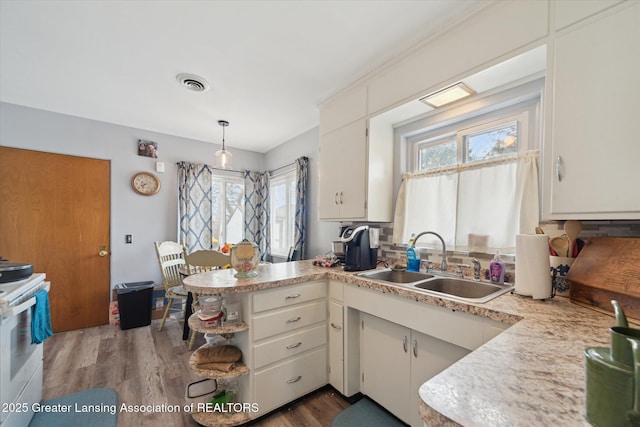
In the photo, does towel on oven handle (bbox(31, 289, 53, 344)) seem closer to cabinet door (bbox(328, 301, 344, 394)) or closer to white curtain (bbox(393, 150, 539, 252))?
cabinet door (bbox(328, 301, 344, 394))

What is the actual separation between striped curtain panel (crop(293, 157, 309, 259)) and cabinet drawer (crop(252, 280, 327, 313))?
4.75 feet

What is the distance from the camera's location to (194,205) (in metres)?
3.69

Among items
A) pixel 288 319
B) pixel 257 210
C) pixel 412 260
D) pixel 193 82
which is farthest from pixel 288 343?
pixel 257 210

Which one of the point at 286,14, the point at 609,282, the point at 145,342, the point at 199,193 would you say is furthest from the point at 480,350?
the point at 199,193

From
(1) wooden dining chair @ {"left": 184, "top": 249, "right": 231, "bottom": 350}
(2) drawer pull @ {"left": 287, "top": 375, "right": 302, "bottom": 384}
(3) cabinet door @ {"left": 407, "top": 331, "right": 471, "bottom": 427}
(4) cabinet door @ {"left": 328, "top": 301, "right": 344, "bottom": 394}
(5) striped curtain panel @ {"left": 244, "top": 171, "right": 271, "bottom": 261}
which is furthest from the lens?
(5) striped curtain panel @ {"left": 244, "top": 171, "right": 271, "bottom": 261}

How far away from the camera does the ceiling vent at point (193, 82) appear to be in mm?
2146

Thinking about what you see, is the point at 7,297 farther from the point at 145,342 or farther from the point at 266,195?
the point at 266,195

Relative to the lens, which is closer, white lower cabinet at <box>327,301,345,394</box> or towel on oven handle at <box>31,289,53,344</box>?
towel on oven handle at <box>31,289,53,344</box>

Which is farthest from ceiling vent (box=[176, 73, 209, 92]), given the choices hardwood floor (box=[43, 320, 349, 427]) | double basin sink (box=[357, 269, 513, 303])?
hardwood floor (box=[43, 320, 349, 427])

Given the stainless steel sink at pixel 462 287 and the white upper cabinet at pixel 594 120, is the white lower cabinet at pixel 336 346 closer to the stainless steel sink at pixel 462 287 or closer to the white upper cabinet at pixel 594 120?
the stainless steel sink at pixel 462 287

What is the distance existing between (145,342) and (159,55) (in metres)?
2.71

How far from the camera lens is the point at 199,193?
12.2 ft

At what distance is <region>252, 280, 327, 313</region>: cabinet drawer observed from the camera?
5.11ft

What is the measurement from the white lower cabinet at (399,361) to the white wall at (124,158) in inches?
118
